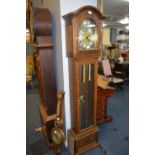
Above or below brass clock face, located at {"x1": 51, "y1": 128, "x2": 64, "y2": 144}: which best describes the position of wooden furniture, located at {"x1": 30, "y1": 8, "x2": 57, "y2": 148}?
above

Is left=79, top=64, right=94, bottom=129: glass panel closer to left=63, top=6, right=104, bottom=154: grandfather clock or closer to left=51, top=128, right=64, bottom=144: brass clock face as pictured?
left=63, top=6, right=104, bottom=154: grandfather clock

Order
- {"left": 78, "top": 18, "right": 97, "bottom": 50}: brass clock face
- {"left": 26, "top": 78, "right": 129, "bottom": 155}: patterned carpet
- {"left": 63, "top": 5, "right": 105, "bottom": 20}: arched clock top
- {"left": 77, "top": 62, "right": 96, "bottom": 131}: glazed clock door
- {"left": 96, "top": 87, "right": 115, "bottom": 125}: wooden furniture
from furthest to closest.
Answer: {"left": 96, "top": 87, "right": 115, "bottom": 125}: wooden furniture < {"left": 26, "top": 78, "right": 129, "bottom": 155}: patterned carpet < {"left": 77, "top": 62, "right": 96, "bottom": 131}: glazed clock door < {"left": 78, "top": 18, "right": 97, "bottom": 50}: brass clock face < {"left": 63, "top": 5, "right": 105, "bottom": 20}: arched clock top

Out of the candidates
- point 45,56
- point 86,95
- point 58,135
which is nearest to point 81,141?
point 58,135

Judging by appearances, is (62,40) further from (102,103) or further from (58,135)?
(102,103)

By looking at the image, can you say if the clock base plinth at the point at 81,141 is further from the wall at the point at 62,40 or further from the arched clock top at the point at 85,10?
the arched clock top at the point at 85,10

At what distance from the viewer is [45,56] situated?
2033mm

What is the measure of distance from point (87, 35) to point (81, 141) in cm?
141

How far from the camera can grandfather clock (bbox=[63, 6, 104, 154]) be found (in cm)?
173

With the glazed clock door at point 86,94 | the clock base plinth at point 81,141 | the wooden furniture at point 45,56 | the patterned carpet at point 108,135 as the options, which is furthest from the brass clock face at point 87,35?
the patterned carpet at point 108,135

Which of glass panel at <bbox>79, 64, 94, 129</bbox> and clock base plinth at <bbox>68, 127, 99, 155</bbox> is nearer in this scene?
glass panel at <bbox>79, 64, 94, 129</bbox>

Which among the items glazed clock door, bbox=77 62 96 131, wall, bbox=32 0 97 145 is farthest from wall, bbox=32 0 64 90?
glazed clock door, bbox=77 62 96 131

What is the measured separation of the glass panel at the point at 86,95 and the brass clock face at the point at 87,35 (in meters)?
0.24

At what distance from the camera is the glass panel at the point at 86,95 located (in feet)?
6.33
